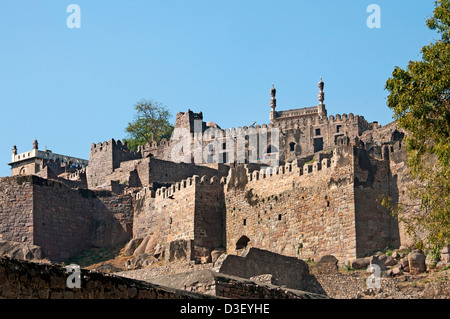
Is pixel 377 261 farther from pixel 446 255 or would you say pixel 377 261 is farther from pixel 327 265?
pixel 446 255

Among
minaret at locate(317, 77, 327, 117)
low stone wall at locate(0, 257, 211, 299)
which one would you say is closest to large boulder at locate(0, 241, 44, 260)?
low stone wall at locate(0, 257, 211, 299)

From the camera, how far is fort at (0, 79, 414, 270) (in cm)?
3866

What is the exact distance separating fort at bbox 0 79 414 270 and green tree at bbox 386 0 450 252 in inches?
506

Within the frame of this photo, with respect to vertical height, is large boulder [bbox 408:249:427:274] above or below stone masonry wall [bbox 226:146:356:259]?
below

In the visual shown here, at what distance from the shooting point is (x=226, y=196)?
1793 inches

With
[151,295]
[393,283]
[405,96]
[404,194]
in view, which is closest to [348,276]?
[393,283]

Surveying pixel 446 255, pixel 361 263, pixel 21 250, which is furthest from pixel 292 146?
pixel 446 255

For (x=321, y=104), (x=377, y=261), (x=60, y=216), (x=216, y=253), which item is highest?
(x=321, y=104)

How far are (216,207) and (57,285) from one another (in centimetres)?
3145

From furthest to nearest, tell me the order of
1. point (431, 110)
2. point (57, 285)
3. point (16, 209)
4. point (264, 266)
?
point (16, 209) → point (264, 266) → point (431, 110) → point (57, 285)

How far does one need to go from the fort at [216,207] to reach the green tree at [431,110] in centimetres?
1285

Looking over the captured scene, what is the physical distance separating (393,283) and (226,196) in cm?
1494

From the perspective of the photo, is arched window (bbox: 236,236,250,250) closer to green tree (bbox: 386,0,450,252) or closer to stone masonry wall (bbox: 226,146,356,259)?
stone masonry wall (bbox: 226,146,356,259)

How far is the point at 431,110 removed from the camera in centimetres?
2433
